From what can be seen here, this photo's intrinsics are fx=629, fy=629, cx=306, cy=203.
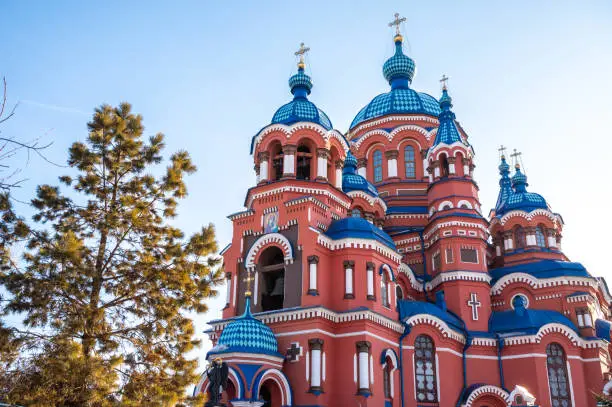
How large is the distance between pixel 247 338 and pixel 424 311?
5884 millimetres

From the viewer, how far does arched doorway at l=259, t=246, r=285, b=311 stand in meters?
18.2

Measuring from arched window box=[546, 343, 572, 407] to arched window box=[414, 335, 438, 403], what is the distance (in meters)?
3.99

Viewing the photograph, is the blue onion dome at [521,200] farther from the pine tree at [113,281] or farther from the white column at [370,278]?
the pine tree at [113,281]

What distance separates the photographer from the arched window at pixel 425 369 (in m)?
18.1

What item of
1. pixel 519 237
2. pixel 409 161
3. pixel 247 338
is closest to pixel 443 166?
pixel 409 161

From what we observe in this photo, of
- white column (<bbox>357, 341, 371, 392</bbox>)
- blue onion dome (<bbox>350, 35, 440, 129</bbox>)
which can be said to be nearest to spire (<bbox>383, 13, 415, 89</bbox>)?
blue onion dome (<bbox>350, 35, 440, 129</bbox>)

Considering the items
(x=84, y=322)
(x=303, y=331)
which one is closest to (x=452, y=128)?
(x=303, y=331)

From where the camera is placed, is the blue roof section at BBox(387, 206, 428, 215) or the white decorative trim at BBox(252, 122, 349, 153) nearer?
the white decorative trim at BBox(252, 122, 349, 153)

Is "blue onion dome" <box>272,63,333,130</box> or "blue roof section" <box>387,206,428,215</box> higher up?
"blue onion dome" <box>272,63,333,130</box>

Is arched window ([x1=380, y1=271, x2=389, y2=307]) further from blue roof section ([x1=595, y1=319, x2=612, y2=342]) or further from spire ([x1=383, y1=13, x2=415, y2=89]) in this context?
spire ([x1=383, y1=13, x2=415, y2=89])

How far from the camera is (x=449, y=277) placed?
21.1m

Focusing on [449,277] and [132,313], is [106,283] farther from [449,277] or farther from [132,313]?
[449,277]

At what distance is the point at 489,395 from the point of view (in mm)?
18828

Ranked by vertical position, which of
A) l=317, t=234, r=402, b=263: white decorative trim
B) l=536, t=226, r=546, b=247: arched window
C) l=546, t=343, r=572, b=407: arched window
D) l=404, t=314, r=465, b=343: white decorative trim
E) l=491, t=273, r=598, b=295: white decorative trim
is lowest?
l=546, t=343, r=572, b=407: arched window
